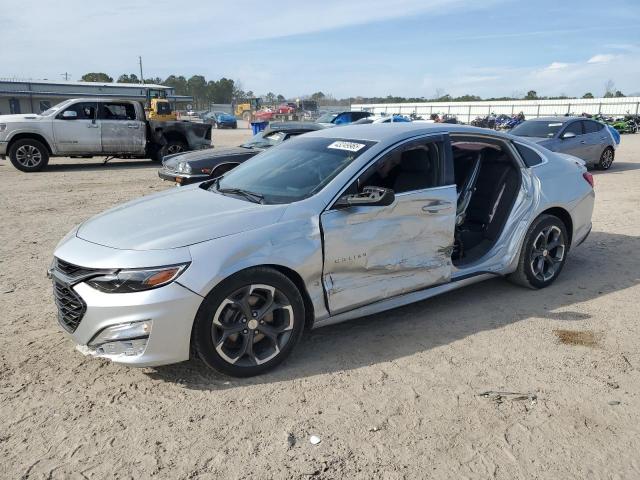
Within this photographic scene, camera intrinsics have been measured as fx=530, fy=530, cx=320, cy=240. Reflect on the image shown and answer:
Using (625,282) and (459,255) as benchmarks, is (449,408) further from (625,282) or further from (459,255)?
(625,282)

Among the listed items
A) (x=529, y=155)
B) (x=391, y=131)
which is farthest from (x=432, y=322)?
(x=529, y=155)

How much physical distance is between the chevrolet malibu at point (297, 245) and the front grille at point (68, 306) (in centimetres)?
1

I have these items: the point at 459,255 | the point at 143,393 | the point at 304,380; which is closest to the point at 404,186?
the point at 459,255

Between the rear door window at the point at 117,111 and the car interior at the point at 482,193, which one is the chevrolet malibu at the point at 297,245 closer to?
the car interior at the point at 482,193

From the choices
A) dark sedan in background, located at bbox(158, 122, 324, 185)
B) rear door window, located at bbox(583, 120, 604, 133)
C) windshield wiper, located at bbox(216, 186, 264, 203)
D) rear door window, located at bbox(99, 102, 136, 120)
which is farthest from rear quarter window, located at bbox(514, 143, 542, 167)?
rear door window, located at bbox(99, 102, 136, 120)

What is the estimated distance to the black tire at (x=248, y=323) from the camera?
10.7ft

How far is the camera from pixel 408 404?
3203 millimetres

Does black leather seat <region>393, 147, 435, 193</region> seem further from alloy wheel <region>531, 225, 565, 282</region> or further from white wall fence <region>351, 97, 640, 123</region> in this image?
white wall fence <region>351, 97, 640, 123</region>

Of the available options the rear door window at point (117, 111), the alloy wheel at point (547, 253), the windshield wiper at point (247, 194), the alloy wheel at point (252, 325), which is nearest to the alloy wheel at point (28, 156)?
the rear door window at point (117, 111)

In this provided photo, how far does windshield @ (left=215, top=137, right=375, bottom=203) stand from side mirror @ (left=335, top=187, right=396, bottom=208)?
0.23 m

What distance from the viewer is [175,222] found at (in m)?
3.53

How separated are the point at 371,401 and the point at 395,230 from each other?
1321mm

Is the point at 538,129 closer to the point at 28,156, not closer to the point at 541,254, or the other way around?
the point at 541,254

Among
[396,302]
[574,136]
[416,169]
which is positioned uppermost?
[416,169]
